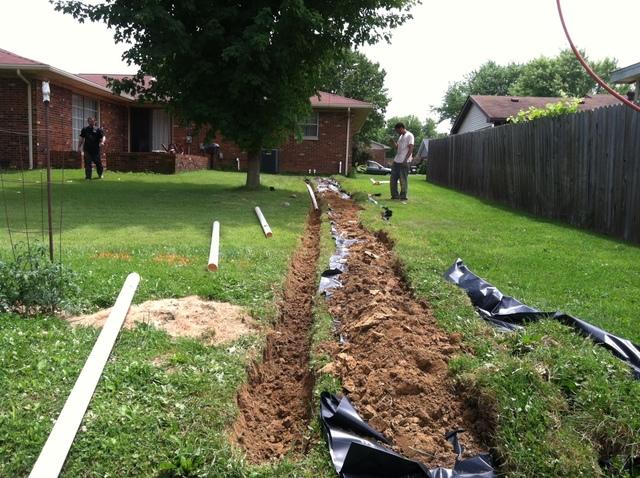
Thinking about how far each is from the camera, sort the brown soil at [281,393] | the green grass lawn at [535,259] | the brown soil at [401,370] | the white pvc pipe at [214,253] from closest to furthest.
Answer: the brown soil at [401,370] → the brown soil at [281,393] → the green grass lawn at [535,259] → the white pvc pipe at [214,253]

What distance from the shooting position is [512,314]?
14.8 feet

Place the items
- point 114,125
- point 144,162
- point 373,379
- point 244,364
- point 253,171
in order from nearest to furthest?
point 373,379 → point 244,364 → point 253,171 → point 144,162 → point 114,125

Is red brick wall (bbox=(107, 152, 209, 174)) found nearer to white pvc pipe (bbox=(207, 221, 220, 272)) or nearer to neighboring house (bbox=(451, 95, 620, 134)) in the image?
white pvc pipe (bbox=(207, 221, 220, 272))

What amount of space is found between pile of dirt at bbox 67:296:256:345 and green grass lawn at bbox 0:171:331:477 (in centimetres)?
15

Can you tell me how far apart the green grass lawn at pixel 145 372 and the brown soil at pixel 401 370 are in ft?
1.79

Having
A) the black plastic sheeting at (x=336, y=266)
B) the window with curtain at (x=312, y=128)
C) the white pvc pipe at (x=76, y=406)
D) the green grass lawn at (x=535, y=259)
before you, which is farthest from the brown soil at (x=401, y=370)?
the window with curtain at (x=312, y=128)

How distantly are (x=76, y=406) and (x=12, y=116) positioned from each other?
1784 cm

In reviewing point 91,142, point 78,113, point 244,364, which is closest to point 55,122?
point 78,113

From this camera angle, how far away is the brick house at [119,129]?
17.8 m

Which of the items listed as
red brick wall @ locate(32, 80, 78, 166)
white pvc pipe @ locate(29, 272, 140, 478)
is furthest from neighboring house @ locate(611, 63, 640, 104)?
red brick wall @ locate(32, 80, 78, 166)

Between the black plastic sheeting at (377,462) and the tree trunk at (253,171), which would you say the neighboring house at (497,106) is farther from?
the black plastic sheeting at (377,462)

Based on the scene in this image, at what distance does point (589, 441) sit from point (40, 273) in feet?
13.3

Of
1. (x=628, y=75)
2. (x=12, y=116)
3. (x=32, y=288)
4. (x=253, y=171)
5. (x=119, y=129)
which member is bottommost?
(x=32, y=288)

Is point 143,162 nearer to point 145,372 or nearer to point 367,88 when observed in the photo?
point 145,372
